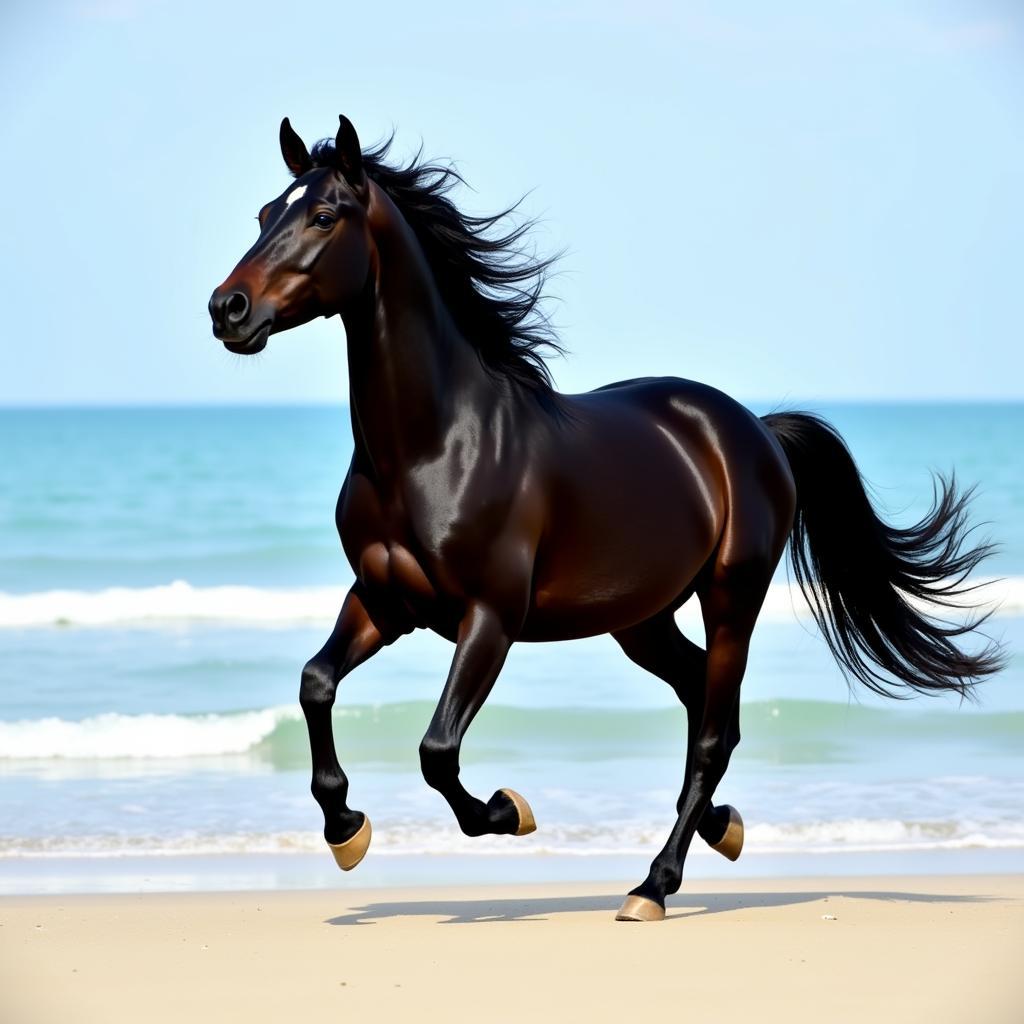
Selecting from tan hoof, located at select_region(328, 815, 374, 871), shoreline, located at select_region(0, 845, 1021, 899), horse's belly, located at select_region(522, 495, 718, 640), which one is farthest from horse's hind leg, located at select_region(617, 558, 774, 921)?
shoreline, located at select_region(0, 845, 1021, 899)

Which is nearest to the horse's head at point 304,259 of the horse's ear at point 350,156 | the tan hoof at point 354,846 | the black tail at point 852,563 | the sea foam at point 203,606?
the horse's ear at point 350,156

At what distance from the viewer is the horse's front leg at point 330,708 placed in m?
5.31

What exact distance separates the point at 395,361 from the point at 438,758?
3.74ft

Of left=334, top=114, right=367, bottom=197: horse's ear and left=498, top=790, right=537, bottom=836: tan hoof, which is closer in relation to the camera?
left=334, top=114, right=367, bottom=197: horse's ear

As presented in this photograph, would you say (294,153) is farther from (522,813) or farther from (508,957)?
(508,957)

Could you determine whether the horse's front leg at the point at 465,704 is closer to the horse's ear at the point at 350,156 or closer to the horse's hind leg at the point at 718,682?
the horse's hind leg at the point at 718,682

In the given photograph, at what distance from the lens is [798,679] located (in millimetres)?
13367

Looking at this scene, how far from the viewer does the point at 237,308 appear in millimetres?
4859

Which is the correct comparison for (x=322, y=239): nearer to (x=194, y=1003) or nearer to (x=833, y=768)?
(x=194, y=1003)

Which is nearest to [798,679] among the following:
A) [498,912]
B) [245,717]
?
[245,717]

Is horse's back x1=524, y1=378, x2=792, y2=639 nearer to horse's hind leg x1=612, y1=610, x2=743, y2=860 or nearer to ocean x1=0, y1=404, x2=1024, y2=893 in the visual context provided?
horse's hind leg x1=612, y1=610, x2=743, y2=860

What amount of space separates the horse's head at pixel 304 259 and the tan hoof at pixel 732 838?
7.53 feet

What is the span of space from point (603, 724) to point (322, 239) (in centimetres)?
688

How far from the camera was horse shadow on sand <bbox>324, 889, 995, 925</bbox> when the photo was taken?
5.96m
